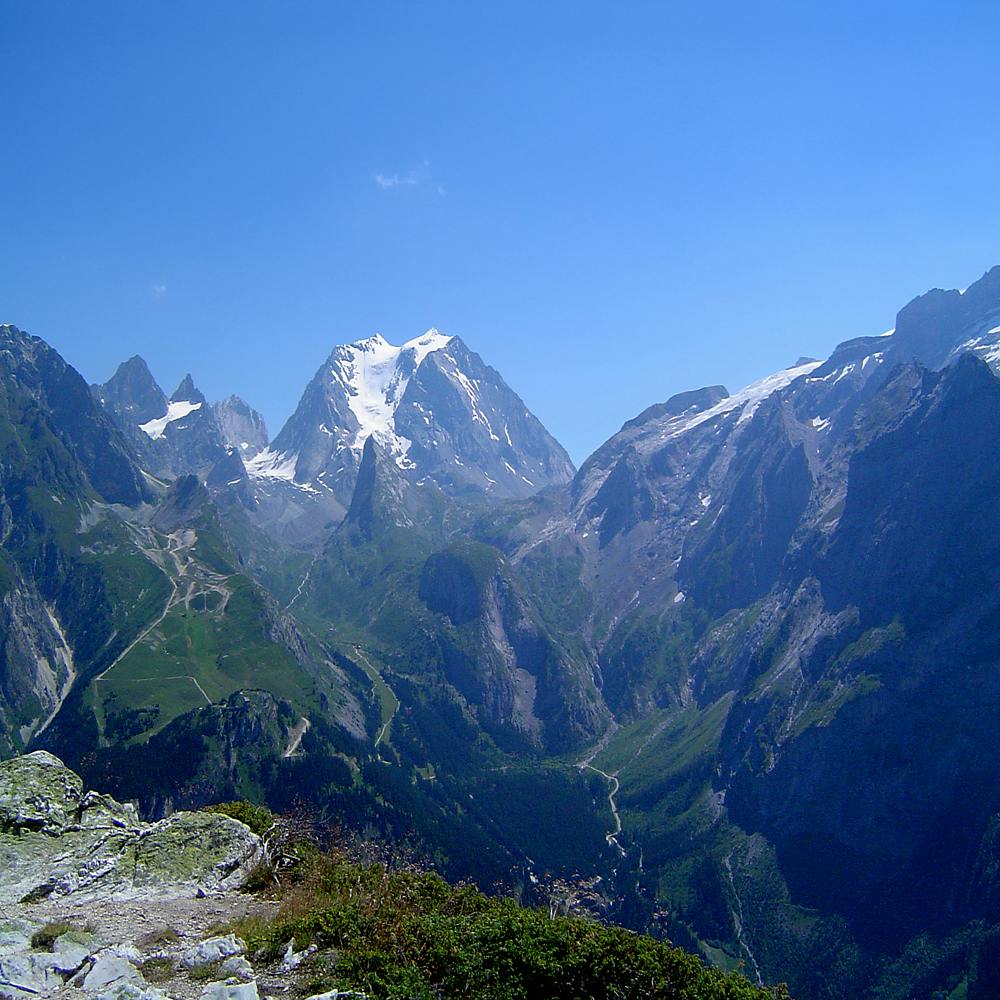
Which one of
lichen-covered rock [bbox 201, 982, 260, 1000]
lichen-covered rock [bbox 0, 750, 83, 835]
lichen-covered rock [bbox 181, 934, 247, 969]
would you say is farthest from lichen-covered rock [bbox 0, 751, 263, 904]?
lichen-covered rock [bbox 201, 982, 260, 1000]

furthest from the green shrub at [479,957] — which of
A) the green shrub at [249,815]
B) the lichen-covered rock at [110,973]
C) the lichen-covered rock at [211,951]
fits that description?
the green shrub at [249,815]

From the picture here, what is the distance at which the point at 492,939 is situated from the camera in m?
23.5

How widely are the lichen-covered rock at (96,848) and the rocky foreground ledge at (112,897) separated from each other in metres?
0.04

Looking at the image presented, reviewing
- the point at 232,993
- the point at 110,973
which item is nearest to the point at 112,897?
the point at 110,973

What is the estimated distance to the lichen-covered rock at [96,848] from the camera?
2831 centimetres

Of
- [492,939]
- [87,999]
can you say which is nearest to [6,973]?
[87,999]

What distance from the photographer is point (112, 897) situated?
27734mm

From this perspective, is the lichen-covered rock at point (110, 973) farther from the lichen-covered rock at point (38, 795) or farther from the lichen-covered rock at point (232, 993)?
the lichen-covered rock at point (38, 795)

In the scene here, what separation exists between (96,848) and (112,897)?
11.4 feet

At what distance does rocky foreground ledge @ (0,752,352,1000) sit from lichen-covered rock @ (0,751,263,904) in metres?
0.04

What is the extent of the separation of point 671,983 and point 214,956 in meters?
13.7

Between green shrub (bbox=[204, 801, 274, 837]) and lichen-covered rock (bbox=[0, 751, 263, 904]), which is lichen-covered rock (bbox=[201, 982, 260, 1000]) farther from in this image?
green shrub (bbox=[204, 801, 274, 837])

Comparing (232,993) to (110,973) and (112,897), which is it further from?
(112,897)

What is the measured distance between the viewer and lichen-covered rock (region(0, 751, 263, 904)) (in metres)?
28.3
